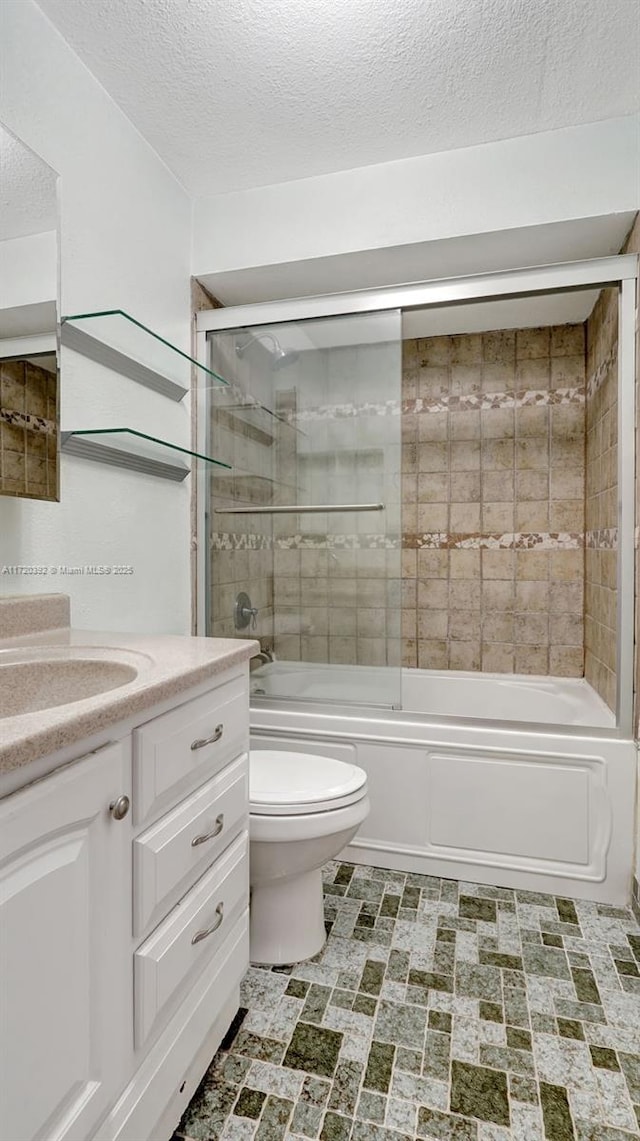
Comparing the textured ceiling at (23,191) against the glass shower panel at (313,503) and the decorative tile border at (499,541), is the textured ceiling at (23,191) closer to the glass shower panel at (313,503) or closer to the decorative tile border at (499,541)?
the glass shower panel at (313,503)

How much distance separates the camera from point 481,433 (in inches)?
121

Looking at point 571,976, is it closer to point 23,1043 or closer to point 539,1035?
point 539,1035

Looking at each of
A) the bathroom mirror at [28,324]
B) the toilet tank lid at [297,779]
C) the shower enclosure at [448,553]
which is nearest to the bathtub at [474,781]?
the shower enclosure at [448,553]

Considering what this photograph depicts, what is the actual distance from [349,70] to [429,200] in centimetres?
50

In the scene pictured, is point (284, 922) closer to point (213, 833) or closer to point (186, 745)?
point (213, 833)

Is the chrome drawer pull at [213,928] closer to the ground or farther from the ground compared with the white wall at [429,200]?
closer to the ground

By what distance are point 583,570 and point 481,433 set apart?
2.81 ft

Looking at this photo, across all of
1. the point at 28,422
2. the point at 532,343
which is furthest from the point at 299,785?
the point at 532,343

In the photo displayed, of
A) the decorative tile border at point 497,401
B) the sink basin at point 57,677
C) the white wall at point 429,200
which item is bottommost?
the sink basin at point 57,677

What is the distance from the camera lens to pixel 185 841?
3.54 feet

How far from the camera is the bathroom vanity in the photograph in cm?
70

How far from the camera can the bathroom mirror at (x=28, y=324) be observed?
1.34 m

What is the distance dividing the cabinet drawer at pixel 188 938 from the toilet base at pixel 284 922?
11.1 inches

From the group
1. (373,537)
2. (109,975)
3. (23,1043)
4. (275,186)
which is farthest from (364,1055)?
(275,186)
